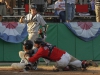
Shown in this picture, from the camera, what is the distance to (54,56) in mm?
11641

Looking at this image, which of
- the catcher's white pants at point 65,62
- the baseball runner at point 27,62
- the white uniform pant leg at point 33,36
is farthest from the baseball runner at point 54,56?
the white uniform pant leg at point 33,36

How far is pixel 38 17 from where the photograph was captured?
598 inches

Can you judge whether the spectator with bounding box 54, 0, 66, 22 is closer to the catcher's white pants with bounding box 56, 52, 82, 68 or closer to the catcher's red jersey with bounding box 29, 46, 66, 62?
the catcher's white pants with bounding box 56, 52, 82, 68

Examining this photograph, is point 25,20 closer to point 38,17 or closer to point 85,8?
point 38,17

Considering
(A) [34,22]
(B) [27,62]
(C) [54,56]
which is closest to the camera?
(C) [54,56]

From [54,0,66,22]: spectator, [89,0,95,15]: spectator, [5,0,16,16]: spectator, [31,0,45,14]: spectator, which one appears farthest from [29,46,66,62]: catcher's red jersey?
[89,0,95,15]: spectator

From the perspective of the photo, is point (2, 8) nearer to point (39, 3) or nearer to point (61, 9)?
point (39, 3)

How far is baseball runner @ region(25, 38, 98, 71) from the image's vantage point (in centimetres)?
1146

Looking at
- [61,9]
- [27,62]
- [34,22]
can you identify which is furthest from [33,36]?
[61,9]

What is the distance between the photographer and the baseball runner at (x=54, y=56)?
11461 millimetres

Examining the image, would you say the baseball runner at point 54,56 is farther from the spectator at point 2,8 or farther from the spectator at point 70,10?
the spectator at point 2,8

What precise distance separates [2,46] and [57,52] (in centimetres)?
510

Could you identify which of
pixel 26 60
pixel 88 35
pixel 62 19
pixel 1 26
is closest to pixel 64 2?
pixel 62 19

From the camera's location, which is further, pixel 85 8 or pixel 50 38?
pixel 85 8
